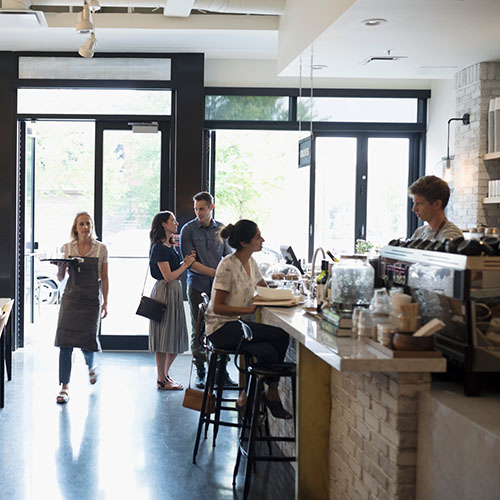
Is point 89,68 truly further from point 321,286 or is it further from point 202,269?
point 321,286

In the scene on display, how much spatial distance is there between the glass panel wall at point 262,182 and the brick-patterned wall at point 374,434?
4864 mm

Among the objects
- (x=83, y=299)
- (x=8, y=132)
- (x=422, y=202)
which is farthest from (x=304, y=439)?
(x=8, y=132)

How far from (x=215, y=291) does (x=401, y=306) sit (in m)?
1.93

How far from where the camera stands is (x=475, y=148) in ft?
23.6

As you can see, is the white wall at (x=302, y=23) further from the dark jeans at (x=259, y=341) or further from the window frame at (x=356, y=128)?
the dark jeans at (x=259, y=341)

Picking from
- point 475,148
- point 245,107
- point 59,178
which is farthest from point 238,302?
point 59,178

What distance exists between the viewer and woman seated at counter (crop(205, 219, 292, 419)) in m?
4.50

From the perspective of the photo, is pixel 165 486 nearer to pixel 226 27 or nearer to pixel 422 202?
pixel 422 202

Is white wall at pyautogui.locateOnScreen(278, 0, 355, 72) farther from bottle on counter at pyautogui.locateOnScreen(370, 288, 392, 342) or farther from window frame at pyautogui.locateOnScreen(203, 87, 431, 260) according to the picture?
bottle on counter at pyautogui.locateOnScreen(370, 288, 392, 342)

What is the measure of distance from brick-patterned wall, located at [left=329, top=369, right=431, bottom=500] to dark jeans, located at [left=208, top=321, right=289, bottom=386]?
52cm

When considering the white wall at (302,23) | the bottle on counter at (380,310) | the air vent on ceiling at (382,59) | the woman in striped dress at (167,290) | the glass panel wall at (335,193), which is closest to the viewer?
the bottle on counter at (380,310)

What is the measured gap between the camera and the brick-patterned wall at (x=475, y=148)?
6.98 meters

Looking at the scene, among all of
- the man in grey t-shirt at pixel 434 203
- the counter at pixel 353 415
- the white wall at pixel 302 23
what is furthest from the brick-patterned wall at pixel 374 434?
the white wall at pixel 302 23

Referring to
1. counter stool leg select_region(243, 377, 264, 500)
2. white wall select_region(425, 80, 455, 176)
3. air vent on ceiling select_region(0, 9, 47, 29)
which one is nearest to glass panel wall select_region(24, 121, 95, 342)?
air vent on ceiling select_region(0, 9, 47, 29)
